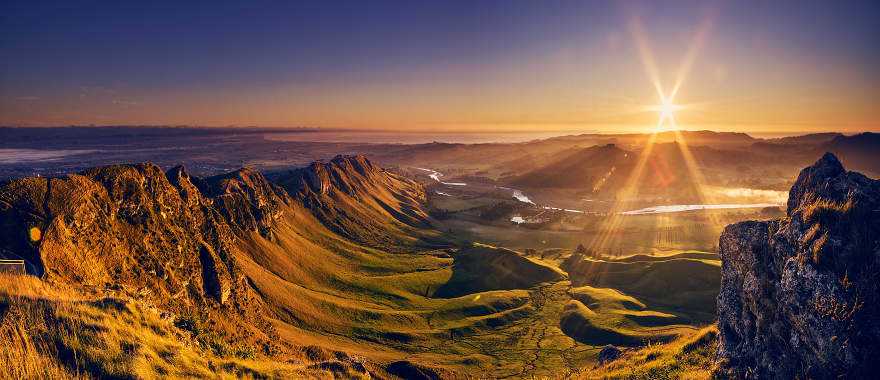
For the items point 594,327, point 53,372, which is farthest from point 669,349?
point 594,327

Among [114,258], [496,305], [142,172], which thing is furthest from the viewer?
[496,305]

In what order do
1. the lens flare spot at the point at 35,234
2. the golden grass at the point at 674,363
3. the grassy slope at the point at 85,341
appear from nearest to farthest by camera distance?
the grassy slope at the point at 85,341, the golden grass at the point at 674,363, the lens flare spot at the point at 35,234

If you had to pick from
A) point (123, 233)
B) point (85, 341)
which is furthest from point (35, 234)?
point (85, 341)

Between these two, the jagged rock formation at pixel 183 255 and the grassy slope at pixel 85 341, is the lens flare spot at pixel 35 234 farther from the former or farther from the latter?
the grassy slope at pixel 85 341

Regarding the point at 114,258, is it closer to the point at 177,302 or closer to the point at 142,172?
the point at 177,302

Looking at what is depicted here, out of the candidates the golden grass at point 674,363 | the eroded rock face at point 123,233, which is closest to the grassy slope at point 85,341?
the eroded rock face at point 123,233

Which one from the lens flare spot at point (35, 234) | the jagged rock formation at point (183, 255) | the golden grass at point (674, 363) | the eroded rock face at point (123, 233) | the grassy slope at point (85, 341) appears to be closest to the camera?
the grassy slope at point (85, 341)

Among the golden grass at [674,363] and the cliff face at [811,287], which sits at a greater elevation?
the cliff face at [811,287]

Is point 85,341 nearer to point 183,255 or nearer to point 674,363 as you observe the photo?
point 674,363
